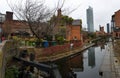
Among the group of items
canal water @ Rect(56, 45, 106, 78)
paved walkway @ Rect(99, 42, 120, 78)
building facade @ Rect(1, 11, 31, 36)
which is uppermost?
building facade @ Rect(1, 11, 31, 36)

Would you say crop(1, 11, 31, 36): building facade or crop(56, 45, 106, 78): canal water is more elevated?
crop(1, 11, 31, 36): building facade

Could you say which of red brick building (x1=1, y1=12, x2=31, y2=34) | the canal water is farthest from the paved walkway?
red brick building (x1=1, y1=12, x2=31, y2=34)

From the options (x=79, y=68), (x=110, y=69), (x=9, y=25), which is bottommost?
(x=79, y=68)

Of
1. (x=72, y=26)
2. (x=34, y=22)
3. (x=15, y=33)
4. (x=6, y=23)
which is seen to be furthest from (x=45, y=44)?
(x=72, y=26)

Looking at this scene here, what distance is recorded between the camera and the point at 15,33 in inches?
1390

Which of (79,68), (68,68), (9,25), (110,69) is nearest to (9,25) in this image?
(9,25)

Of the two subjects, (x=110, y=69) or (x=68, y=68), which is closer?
(x=110, y=69)

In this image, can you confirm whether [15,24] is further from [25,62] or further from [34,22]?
[25,62]

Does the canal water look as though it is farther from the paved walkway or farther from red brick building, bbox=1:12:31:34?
red brick building, bbox=1:12:31:34

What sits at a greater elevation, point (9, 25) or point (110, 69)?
point (9, 25)

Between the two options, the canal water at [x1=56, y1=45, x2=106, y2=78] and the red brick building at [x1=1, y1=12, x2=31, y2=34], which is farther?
the red brick building at [x1=1, y1=12, x2=31, y2=34]

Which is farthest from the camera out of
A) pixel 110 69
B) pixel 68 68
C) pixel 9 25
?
pixel 9 25

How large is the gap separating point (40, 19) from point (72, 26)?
3632 centimetres

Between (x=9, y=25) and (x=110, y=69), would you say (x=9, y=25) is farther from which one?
(x=110, y=69)
